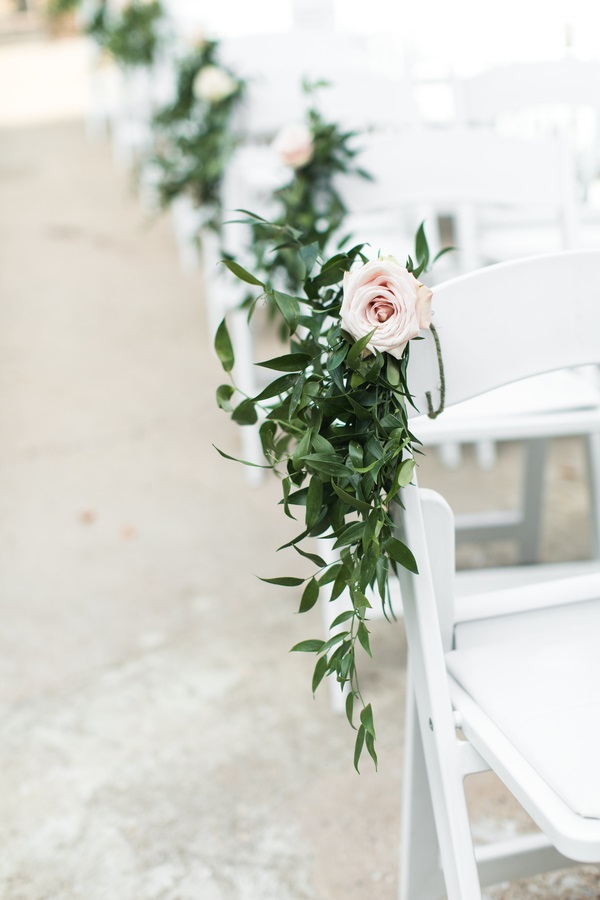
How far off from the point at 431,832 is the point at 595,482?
0.91 meters

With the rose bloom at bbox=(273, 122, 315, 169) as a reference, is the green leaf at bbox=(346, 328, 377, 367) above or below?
below

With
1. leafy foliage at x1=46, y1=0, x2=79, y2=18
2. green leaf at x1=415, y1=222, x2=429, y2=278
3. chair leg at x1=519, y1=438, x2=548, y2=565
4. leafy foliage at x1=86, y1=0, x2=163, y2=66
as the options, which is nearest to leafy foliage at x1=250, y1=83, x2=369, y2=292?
chair leg at x1=519, y1=438, x2=548, y2=565

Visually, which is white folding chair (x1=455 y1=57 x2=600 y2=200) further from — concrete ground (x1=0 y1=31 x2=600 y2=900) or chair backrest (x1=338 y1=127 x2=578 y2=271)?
concrete ground (x1=0 y1=31 x2=600 y2=900)

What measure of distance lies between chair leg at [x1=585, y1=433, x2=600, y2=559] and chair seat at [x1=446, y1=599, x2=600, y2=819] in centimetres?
79

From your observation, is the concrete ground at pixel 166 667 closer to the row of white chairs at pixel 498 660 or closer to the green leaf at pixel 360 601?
the row of white chairs at pixel 498 660

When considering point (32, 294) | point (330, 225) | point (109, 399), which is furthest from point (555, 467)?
point (32, 294)

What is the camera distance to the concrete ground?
163 centimetres

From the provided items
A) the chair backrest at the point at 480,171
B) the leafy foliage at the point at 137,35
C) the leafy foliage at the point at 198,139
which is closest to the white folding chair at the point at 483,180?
the chair backrest at the point at 480,171

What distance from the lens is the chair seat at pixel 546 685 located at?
3.23 feet

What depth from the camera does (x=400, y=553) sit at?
3.49 feet

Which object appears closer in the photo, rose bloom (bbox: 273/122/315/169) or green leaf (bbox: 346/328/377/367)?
green leaf (bbox: 346/328/377/367)

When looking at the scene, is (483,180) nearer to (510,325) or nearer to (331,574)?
(510,325)

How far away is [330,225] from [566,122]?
5.63ft

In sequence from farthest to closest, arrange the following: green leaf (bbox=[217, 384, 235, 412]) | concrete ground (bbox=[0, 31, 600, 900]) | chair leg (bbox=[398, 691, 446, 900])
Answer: concrete ground (bbox=[0, 31, 600, 900])
chair leg (bbox=[398, 691, 446, 900])
green leaf (bbox=[217, 384, 235, 412])
